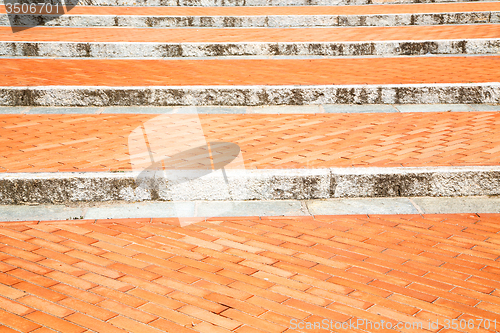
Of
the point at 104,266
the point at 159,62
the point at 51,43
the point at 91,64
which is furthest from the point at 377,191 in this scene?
the point at 51,43

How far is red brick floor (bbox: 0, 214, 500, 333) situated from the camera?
8.30 ft

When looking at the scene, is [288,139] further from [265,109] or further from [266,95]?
[266,95]

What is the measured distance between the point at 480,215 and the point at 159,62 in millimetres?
5362

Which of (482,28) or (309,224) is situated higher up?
(482,28)

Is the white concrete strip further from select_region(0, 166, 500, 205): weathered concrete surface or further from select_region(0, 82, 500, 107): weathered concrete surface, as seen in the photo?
select_region(0, 82, 500, 107): weathered concrete surface

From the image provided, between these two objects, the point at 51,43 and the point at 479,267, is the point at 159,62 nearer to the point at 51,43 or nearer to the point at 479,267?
the point at 51,43

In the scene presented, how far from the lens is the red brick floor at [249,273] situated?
8.30ft

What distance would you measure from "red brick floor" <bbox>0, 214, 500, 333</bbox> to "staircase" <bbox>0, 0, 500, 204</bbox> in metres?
0.38

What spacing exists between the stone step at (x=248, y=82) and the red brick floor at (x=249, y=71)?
13 millimetres

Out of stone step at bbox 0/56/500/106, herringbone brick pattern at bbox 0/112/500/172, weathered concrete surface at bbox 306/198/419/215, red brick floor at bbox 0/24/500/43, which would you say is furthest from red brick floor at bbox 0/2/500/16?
weathered concrete surface at bbox 306/198/419/215

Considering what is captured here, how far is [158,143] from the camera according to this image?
460cm

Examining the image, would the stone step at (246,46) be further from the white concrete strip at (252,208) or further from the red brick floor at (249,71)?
the white concrete strip at (252,208)

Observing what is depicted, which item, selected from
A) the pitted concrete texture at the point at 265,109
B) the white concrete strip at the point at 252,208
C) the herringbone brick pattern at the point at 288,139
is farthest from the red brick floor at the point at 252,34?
the white concrete strip at the point at 252,208

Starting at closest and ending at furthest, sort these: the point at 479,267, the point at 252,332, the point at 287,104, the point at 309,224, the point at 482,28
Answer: the point at 252,332 → the point at 479,267 → the point at 309,224 → the point at 287,104 → the point at 482,28
